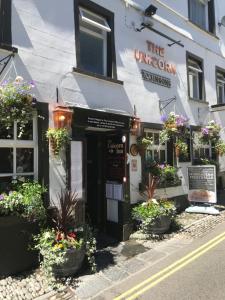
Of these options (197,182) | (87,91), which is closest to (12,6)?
(87,91)

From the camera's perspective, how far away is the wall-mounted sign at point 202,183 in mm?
11660

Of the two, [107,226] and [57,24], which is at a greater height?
[57,24]

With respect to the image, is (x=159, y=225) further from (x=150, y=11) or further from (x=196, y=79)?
(x=196, y=79)

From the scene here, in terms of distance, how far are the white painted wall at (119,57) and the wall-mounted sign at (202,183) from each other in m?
0.50

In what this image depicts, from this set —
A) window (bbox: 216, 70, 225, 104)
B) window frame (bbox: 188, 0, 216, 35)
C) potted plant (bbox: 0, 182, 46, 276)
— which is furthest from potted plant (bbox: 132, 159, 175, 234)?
window frame (bbox: 188, 0, 216, 35)

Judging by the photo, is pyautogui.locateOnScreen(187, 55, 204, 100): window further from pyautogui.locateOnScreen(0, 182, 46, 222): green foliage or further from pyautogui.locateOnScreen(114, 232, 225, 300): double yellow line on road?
pyautogui.locateOnScreen(0, 182, 46, 222): green foliage

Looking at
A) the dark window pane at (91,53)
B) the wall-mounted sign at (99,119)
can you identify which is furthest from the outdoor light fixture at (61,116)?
the dark window pane at (91,53)

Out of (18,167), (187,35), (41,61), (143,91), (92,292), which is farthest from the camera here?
(187,35)

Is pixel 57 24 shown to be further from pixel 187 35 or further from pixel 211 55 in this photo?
pixel 211 55

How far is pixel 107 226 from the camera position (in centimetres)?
966

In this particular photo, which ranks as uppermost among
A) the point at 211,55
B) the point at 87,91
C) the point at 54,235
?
the point at 211,55

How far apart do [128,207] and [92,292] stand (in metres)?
3.62

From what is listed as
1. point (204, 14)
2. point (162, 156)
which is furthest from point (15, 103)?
point (204, 14)

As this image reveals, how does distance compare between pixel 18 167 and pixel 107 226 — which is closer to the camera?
pixel 18 167
